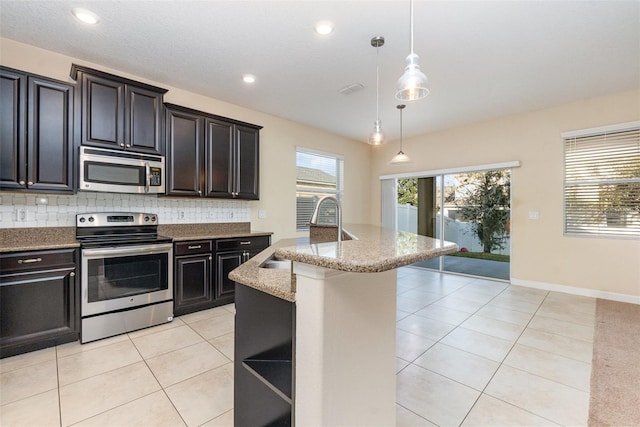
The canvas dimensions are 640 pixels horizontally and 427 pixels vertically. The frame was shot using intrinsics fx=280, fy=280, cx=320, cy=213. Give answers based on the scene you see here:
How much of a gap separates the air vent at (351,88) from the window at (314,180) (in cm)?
162

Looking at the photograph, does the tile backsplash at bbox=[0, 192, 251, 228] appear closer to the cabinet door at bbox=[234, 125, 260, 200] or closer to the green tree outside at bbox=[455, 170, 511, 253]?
the cabinet door at bbox=[234, 125, 260, 200]

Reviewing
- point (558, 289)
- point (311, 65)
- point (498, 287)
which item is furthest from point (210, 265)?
point (558, 289)

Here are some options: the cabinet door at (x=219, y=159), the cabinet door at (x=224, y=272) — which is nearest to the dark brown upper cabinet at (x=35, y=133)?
the cabinet door at (x=219, y=159)

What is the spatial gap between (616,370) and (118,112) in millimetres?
4860

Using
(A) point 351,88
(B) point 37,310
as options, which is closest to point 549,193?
(A) point 351,88

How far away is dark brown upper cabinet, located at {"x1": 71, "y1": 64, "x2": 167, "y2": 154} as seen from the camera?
8.69 ft

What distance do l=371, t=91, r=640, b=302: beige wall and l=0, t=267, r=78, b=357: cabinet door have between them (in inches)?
227

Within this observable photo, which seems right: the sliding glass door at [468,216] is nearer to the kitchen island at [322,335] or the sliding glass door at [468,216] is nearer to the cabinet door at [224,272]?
the cabinet door at [224,272]

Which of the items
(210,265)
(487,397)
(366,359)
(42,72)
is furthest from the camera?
(210,265)

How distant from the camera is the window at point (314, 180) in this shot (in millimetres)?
5172

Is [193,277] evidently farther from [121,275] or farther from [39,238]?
[39,238]

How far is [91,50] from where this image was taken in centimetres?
272

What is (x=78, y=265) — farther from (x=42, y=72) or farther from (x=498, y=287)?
(x=498, y=287)

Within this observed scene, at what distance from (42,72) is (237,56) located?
1.87m
